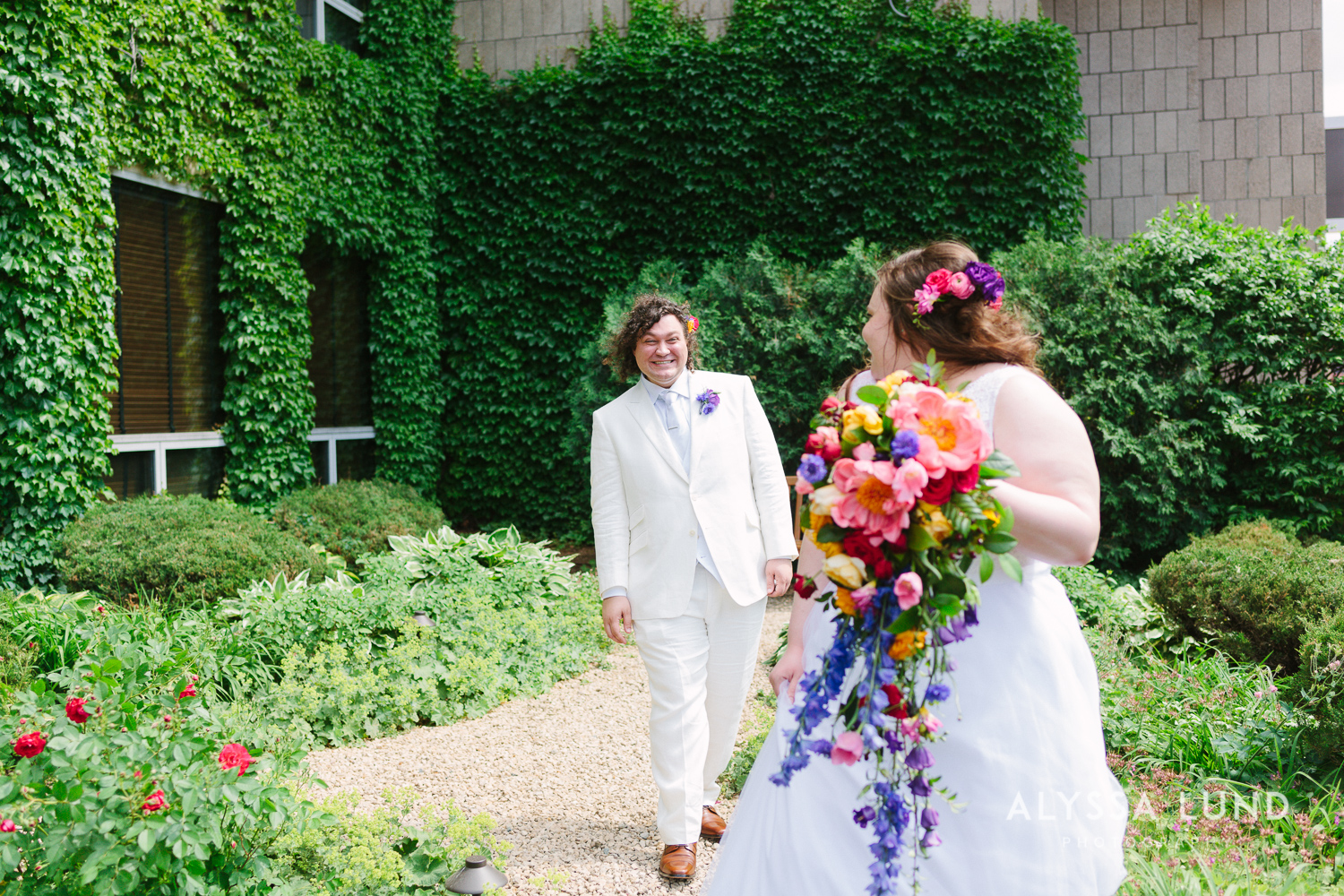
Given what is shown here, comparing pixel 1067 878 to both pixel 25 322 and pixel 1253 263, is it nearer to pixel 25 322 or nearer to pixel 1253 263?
pixel 25 322

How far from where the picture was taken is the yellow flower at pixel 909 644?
51.6 inches

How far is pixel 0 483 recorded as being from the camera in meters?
5.77

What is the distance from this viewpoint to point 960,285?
1720mm

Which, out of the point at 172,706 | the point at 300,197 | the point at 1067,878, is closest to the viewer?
the point at 1067,878

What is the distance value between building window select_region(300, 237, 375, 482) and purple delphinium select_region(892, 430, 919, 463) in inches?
322

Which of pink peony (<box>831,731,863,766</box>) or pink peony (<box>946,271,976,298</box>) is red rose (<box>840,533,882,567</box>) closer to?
pink peony (<box>831,731,863,766</box>)

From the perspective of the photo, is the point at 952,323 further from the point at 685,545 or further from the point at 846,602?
the point at 685,545

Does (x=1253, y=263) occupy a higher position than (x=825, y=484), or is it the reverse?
(x=1253, y=263)

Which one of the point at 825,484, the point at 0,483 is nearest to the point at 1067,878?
the point at 825,484

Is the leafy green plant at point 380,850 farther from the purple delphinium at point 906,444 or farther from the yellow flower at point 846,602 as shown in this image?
the purple delphinium at point 906,444

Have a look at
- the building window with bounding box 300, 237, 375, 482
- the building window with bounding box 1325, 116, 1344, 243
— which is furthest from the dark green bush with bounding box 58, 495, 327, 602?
the building window with bounding box 1325, 116, 1344, 243

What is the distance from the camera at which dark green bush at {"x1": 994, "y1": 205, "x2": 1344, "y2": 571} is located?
7.18 m

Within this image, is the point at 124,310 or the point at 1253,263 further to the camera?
the point at 1253,263

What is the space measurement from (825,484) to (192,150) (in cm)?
725
